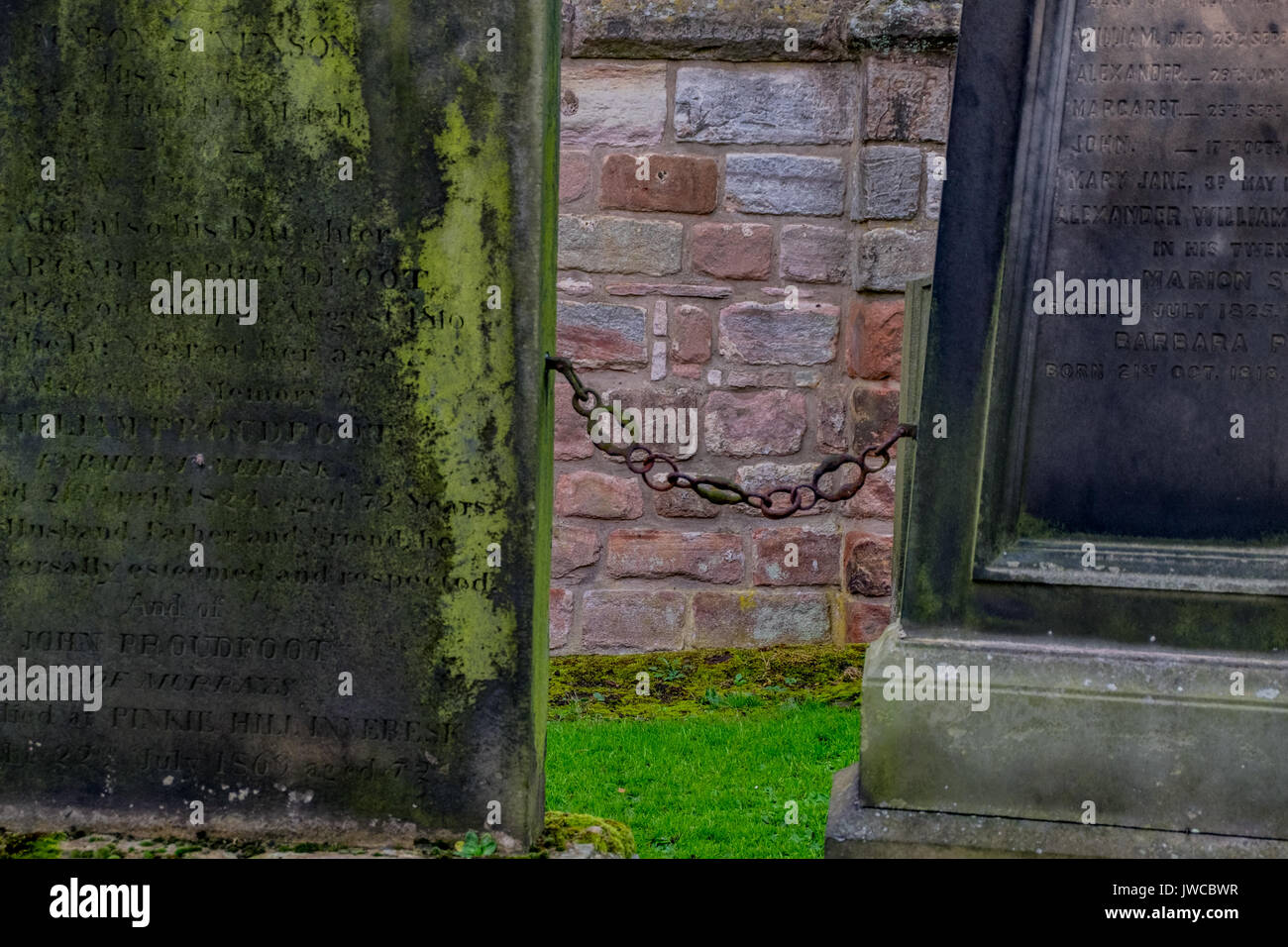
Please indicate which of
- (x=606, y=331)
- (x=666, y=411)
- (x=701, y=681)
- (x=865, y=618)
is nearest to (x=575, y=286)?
(x=606, y=331)

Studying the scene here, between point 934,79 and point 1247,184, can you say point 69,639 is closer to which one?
point 1247,184

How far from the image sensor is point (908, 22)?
541 cm

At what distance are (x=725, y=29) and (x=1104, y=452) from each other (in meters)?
3.04

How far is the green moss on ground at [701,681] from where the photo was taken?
522 centimetres

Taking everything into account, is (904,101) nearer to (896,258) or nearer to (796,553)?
(896,258)

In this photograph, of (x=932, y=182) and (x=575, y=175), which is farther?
(x=575, y=175)

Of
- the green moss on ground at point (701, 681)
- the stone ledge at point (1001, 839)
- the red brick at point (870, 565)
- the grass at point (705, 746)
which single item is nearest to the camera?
the stone ledge at point (1001, 839)

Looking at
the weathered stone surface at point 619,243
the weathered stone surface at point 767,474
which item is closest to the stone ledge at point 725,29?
the weathered stone surface at point 619,243

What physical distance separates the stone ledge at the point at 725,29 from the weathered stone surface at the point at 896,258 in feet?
2.46

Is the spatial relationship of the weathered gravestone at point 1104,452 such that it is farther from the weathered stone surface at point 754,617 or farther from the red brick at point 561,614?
the red brick at point 561,614

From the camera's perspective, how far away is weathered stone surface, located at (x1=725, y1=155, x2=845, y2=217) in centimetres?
558

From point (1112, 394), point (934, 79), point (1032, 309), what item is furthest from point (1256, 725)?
point (934, 79)

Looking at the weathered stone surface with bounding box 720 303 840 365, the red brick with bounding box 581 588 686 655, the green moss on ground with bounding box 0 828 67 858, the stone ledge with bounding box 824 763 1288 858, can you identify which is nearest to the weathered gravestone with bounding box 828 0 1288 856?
the stone ledge with bounding box 824 763 1288 858

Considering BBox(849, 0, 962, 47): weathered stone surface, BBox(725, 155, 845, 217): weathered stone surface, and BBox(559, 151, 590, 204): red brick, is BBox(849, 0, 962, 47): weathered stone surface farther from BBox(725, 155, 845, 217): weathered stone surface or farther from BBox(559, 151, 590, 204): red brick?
BBox(559, 151, 590, 204): red brick
